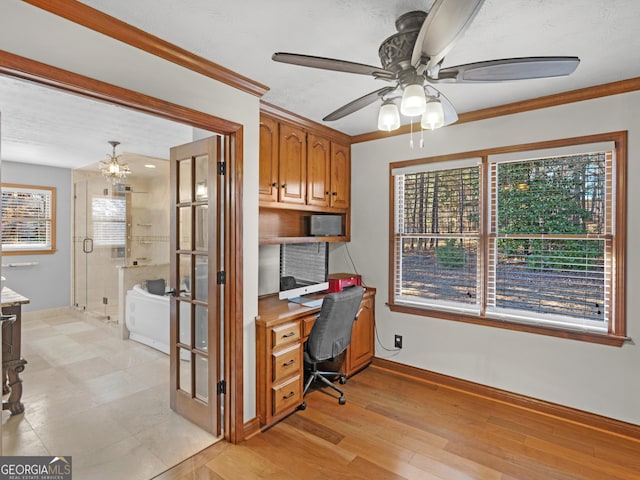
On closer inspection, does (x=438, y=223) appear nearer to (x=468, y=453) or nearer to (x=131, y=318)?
(x=468, y=453)

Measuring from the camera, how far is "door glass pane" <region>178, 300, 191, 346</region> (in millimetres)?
2539

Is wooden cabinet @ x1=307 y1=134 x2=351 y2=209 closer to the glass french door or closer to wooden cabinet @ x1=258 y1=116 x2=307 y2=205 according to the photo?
wooden cabinet @ x1=258 y1=116 x2=307 y2=205

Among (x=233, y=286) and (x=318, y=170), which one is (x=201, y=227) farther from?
(x=318, y=170)

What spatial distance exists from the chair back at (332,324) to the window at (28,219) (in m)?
4.82

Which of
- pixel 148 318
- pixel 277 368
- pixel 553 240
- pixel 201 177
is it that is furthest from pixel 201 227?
pixel 553 240

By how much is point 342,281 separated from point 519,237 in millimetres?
1588

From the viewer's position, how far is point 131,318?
14.5 ft

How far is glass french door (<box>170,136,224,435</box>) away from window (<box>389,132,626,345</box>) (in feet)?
6.15

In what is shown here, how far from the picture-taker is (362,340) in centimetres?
348

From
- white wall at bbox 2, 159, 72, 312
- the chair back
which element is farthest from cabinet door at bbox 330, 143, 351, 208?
white wall at bbox 2, 159, 72, 312

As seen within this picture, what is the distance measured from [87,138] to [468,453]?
4.56 m

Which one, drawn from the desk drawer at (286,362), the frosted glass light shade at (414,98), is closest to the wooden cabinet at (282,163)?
the desk drawer at (286,362)

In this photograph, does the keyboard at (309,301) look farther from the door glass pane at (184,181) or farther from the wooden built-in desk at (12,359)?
the wooden built-in desk at (12,359)

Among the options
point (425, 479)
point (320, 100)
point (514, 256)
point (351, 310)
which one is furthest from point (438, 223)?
point (425, 479)
